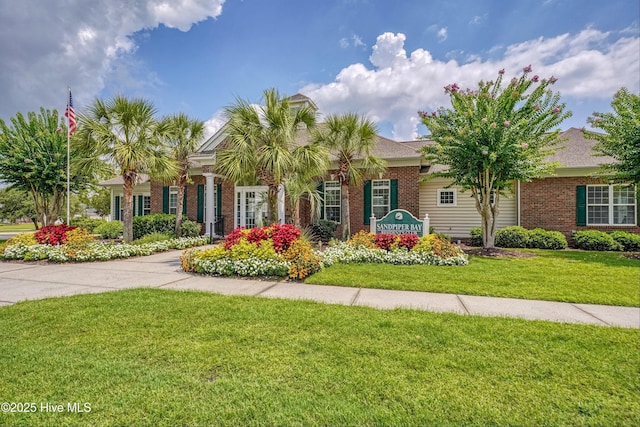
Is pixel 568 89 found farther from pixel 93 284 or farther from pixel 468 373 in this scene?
pixel 93 284

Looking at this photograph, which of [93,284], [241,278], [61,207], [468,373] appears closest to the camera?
[468,373]

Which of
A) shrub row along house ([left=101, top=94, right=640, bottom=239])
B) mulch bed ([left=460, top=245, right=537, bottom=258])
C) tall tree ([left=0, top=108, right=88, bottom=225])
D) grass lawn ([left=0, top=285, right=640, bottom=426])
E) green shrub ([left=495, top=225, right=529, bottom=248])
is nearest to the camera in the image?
grass lawn ([left=0, top=285, right=640, bottom=426])

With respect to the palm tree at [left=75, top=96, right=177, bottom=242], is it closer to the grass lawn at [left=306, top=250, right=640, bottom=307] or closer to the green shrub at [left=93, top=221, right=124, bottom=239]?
the green shrub at [left=93, top=221, right=124, bottom=239]

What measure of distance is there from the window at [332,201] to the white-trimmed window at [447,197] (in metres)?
4.40

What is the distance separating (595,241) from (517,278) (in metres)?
→ 6.96

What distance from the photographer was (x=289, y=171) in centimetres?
896

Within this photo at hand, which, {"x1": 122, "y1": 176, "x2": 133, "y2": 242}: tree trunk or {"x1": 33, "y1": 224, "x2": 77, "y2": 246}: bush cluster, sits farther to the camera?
{"x1": 122, "y1": 176, "x2": 133, "y2": 242}: tree trunk

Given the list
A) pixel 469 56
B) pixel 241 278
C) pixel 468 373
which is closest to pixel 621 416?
pixel 468 373

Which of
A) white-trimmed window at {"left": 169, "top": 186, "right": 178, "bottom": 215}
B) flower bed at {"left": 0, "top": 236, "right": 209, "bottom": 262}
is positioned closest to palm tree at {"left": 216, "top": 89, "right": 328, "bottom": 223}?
flower bed at {"left": 0, "top": 236, "right": 209, "bottom": 262}

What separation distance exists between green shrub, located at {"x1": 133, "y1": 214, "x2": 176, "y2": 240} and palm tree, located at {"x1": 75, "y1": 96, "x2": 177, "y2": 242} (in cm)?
244

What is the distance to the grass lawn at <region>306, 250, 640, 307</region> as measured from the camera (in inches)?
195

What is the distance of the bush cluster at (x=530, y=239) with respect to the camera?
34.7ft

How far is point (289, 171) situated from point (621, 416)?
798 centimetres

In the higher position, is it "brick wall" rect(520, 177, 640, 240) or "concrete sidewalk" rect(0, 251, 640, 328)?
"brick wall" rect(520, 177, 640, 240)
